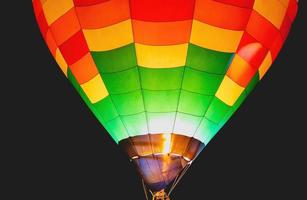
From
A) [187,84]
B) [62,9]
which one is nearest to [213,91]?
[187,84]

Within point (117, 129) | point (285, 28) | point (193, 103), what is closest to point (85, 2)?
point (117, 129)

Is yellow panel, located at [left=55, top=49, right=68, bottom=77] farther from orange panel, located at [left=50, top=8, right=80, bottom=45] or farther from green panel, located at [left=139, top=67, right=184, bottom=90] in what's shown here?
green panel, located at [left=139, top=67, right=184, bottom=90]

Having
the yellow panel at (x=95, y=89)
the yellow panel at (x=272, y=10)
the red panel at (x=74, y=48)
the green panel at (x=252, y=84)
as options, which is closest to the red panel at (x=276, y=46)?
the yellow panel at (x=272, y=10)

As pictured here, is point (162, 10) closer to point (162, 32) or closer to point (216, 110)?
point (162, 32)

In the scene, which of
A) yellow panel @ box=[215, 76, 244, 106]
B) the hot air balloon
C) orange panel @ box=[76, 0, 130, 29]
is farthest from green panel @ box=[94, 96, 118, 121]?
yellow panel @ box=[215, 76, 244, 106]

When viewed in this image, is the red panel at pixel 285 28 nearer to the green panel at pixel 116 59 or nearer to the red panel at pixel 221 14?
the red panel at pixel 221 14

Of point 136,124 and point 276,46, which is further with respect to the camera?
point 276,46
